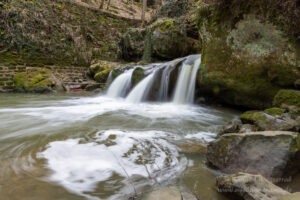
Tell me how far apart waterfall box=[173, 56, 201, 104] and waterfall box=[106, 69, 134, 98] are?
2462 millimetres

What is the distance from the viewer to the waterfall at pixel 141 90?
6555mm

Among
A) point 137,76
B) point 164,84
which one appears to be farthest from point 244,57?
point 137,76

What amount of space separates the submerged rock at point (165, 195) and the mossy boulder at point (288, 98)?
3.26 m

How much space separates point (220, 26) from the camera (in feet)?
15.2

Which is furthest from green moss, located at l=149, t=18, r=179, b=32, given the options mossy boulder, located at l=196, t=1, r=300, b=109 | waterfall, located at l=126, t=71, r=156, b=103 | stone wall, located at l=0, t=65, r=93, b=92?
stone wall, located at l=0, t=65, r=93, b=92

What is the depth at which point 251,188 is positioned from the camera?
1.16 meters

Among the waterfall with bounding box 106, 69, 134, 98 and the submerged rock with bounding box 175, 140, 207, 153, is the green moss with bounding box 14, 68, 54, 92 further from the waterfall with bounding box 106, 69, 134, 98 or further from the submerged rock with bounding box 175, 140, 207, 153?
the submerged rock with bounding box 175, 140, 207, 153

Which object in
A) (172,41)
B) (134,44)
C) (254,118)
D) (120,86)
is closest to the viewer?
(254,118)

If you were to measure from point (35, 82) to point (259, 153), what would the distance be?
361 inches

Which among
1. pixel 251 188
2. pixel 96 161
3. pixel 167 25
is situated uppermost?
pixel 167 25

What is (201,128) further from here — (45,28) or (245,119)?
(45,28)

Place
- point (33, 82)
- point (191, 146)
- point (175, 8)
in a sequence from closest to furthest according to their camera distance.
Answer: point (191, 146), point (33, 82), point (175, 8)

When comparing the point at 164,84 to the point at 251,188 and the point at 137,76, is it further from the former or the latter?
the point at 251,188

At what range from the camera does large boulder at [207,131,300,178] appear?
1493 millimetres
